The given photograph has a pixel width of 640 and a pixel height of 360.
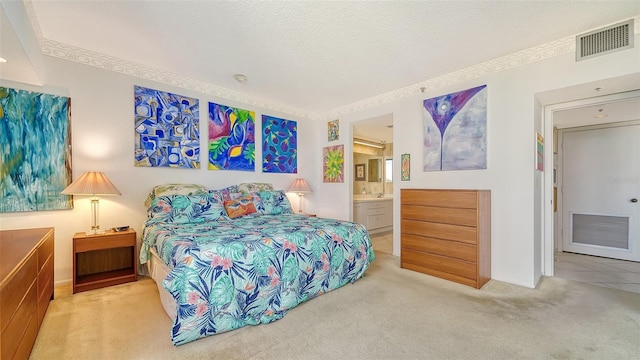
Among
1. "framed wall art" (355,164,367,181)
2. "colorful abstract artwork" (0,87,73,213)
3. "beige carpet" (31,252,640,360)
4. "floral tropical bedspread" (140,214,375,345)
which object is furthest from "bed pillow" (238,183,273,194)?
"framed wall art" (355,164,367,181)

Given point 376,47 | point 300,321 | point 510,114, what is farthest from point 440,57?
point 300,321

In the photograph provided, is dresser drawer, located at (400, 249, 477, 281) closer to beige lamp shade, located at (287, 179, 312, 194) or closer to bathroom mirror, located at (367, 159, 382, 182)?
beige lamp shade, located at (287, 179, 312, 194)

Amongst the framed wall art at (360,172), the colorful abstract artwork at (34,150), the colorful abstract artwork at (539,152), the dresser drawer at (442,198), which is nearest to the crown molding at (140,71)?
the colorful abstract artwork at (34,150)

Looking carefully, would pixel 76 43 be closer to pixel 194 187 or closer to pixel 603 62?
pixel 194 187

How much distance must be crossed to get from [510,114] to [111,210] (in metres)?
4.70

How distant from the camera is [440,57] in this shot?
9.61ft

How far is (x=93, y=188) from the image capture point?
261cm

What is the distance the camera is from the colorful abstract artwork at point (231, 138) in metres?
3.86

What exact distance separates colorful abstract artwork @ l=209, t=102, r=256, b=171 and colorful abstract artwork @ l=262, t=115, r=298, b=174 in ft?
0.75

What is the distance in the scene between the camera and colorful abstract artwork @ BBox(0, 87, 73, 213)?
8.11 feet

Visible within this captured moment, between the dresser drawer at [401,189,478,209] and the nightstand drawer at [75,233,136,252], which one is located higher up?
the dresser drawer at [401,189,478,209]

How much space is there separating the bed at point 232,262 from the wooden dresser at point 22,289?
2.22 ft

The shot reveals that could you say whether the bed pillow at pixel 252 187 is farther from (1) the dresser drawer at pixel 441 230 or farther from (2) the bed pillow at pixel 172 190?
(1) the dresser drawer at pixel 441 230

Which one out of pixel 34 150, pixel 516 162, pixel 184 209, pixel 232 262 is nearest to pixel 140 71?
pixel 34 150
